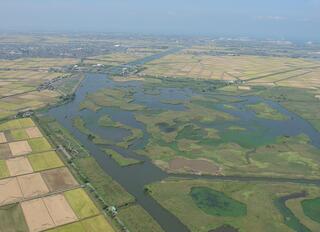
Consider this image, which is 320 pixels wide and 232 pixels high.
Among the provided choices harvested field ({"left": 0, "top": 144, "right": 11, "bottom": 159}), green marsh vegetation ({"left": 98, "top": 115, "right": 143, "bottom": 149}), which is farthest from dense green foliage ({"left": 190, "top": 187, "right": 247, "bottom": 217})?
harvested field ({"left": 0, "top": 144, "right": 11, "bottom": 159})

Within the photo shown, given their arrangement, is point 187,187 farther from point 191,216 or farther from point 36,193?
point 36,193

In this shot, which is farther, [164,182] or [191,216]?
[164,182]

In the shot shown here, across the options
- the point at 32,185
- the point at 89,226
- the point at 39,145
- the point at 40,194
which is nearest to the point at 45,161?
the point at 39,145

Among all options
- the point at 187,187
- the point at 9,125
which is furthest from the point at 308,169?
the point at 9,125

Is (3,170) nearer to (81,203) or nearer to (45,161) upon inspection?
(45,161)

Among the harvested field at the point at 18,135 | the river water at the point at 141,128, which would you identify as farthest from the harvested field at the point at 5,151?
the river water at the point at 141,128

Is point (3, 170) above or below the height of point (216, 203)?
above
